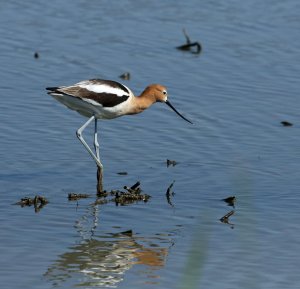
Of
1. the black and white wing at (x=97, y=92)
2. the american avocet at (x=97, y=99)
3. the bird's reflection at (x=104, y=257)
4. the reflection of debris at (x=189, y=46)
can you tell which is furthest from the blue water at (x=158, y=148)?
the black and white wing at (x=97, y=92)

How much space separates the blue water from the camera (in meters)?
9.83

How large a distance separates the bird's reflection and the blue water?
0.06 feet

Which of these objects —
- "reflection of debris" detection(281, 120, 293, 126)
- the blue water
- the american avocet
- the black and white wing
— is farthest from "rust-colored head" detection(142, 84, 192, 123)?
"reflection of debris" detection(281, 120, 293, 126)

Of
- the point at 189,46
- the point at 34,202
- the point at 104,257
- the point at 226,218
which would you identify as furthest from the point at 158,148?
the point at 189,46

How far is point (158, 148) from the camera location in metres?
13.8

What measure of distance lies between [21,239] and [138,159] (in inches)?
129

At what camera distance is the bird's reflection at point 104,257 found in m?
9.36

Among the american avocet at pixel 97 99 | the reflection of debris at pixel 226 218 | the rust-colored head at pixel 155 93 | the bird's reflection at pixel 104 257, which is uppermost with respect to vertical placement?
the rust-colored head at pixel 155 93

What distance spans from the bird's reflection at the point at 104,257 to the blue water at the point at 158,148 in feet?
0.06

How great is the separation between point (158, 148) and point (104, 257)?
154 inches

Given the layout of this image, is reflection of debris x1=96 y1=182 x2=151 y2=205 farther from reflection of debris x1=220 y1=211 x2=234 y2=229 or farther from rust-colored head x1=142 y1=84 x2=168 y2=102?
rust-colored head x1=142 y1=84 x2=168 y2=102

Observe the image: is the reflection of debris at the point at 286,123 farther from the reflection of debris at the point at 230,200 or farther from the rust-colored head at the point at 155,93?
the reflection of debris at the point at 230,200

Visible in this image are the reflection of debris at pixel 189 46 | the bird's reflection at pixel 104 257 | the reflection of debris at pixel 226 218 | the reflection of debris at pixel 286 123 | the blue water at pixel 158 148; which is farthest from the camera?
the reflection of debris at pixel 189 46

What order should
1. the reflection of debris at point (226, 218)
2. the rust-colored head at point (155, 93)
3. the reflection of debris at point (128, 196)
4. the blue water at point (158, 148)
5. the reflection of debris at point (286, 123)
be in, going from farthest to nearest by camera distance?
the reflection of debris at point (286, 123), the rust-colored head at point (155, 93), the reflection of debris at point (128, 196), the reflection of debris at point (226, 218), the blue water at point (158, 148)
